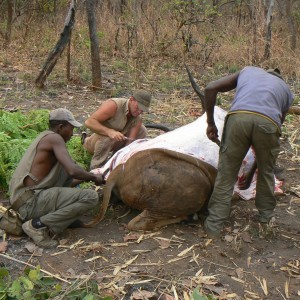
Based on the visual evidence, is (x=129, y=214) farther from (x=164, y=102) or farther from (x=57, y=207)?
(x=164, y=102)

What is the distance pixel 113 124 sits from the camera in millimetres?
5754

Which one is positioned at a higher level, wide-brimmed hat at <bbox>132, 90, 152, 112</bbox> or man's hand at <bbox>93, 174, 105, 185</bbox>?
wide-brimmed hat at <bbox>132, 90, 152, 112</bbox>

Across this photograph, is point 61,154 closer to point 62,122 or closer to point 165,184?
point 62,122

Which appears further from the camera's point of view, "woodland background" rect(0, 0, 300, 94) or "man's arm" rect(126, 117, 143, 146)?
"woodland background" rect(0, 0, 300, 94)

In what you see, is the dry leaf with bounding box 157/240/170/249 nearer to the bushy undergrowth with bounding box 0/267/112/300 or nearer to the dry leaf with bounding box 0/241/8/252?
the bushy undergrowth with bounding box 0/267/112/300

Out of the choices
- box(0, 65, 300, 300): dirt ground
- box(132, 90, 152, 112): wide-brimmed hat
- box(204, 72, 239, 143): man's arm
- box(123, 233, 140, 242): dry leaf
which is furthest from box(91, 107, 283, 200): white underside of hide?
box(123, 233, 140, 242): dry leaf

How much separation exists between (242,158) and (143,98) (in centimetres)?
161

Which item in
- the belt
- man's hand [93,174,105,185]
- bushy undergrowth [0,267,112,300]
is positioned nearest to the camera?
bushy undergrowth [0,267,112,300]

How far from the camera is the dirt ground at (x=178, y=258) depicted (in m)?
3.66

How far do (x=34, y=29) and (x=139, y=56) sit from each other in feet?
10.4

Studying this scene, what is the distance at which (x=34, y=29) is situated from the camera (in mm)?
12953

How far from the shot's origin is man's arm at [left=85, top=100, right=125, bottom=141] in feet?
18.3

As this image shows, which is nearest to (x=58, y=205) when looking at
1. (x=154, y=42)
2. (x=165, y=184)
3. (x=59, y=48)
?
(x=165, y=184)

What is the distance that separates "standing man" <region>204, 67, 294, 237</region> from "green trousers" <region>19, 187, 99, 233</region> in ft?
3.68
